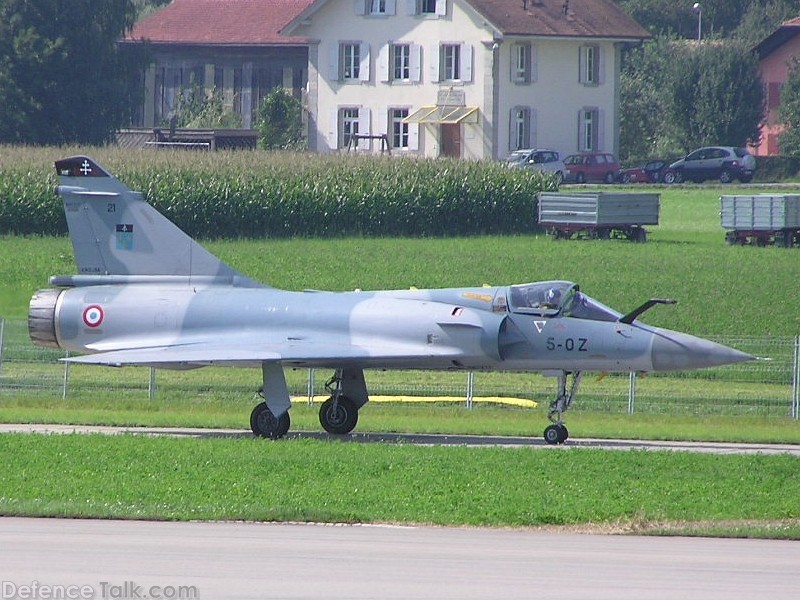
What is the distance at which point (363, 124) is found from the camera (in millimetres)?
73000

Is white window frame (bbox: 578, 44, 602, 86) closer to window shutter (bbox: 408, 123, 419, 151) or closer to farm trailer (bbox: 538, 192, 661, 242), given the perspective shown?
window shutter (bbox: 408, 123, 419, 151)

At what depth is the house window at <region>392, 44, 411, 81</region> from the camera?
71875 mm

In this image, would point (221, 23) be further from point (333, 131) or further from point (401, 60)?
point (401, 60)

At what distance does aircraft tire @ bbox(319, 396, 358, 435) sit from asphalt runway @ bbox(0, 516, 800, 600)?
7.93 metres

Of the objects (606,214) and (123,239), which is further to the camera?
(606,214)

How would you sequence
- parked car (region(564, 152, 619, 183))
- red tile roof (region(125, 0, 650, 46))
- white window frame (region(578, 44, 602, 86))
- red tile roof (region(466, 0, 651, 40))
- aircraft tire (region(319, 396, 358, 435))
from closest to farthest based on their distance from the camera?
1. aircraft tire (region(319, 396, 358, 435))
2. parked car (region(564, 152, 619, 183))
3. red tile roof (region(466, 0, 651, 40))
4. red tile roof (region(125, 0, 650, 46))
5. white window frame (region(578, 44, 602, 86))

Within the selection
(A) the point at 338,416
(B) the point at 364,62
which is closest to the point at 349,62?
(B) the point at 364,62

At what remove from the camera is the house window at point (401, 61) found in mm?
71875

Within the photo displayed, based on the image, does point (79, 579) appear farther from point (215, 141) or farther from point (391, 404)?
point (215, 141)

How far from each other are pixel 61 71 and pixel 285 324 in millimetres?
54280

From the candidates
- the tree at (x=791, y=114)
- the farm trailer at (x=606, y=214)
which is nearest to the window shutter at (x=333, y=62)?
the tree at (x=791, y=114)

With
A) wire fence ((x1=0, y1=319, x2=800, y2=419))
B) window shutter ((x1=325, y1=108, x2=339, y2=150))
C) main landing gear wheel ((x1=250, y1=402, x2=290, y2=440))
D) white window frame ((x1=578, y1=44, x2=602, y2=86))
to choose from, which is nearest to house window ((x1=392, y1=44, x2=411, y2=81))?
window shutter ((x1=325, y1=108, x2=339, y2=150))

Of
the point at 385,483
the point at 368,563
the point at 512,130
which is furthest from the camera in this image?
the point at 512,130

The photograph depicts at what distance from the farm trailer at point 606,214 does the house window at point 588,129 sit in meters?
26.0
